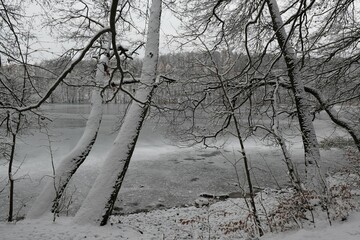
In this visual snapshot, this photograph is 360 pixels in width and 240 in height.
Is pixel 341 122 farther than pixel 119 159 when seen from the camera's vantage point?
Yes

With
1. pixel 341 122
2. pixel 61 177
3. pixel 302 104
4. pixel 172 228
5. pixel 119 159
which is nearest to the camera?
pixel 119 159

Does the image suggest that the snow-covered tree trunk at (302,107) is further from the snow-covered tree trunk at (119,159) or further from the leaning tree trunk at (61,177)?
the leaning tree trunk at (61,177)

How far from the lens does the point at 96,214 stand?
18.8ft

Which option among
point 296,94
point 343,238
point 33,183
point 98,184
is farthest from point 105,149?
point 343,238

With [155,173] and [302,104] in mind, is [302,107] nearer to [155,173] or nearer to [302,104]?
[302,104]

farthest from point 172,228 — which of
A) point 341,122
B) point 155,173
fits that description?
point 155,173

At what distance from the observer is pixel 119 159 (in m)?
6.07

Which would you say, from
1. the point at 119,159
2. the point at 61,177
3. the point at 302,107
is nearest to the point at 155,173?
the point at 61,177

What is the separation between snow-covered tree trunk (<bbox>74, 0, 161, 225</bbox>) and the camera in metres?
5.77

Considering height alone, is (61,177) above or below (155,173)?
above

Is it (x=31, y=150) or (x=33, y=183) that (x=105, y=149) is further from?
(x=33, y=183)

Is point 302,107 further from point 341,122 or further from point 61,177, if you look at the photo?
point 61,177

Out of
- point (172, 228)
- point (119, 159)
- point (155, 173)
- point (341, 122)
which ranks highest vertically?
point (341, 122)

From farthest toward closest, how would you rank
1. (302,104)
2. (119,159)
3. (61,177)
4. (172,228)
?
(172,228), (61,177), (302,104), (119,159)
